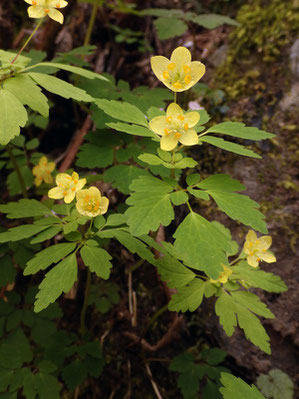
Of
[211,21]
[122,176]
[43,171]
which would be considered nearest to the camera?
[122,176]

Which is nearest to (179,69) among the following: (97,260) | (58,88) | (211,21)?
(58,88)

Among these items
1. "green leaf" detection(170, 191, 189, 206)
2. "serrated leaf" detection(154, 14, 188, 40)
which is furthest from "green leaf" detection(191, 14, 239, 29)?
"green leaf" detection(170, 191, 189, 206)

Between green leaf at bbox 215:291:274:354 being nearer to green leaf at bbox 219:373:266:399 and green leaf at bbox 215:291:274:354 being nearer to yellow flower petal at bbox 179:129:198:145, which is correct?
green leaf at bbox 219:373:266:399

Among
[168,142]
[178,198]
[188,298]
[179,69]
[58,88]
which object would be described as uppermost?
[179,69]

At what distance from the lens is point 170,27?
2.37 metres

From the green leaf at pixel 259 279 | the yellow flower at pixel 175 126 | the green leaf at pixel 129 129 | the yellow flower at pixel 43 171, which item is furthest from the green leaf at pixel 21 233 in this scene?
the green leaf at pixel 259 279

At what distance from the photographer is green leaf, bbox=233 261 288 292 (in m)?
1.41

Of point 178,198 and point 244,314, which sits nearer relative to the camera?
point 178,198

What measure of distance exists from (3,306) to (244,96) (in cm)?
202

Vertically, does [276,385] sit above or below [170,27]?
below

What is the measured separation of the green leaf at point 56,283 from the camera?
1.09 meters

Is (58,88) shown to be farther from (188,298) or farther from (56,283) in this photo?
(188,298)

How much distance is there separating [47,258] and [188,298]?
590 millimetres

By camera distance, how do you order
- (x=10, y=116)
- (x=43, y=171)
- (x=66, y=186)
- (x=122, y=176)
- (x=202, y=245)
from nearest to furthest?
1. (x=202, y=245)
2. (x=10, y=116)
3. (x=66, y=186)
4. (x=122, y=176)
5. (x=43, y=171)
